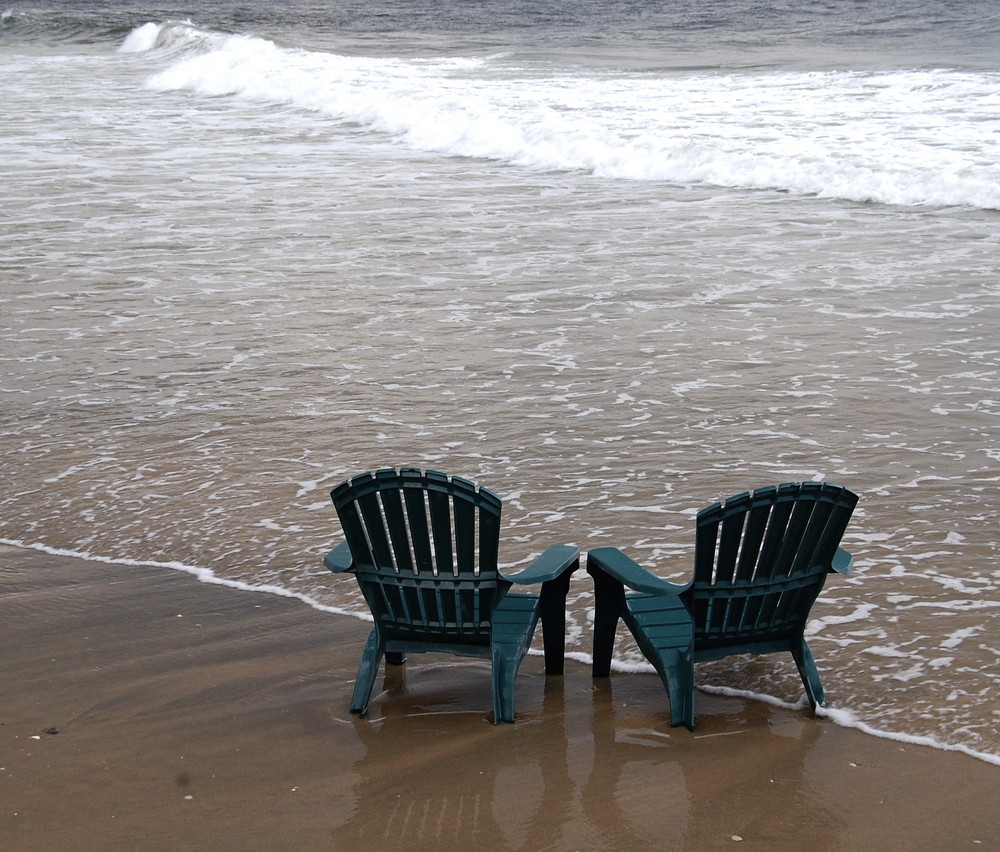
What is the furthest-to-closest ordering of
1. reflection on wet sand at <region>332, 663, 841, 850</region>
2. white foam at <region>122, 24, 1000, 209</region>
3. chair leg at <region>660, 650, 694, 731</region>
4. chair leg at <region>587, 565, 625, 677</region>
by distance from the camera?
white foam at <region>122, 24, 1000, 209</region> < chair leg at <region>587, 565, 625, 677</region> < chair leg at <region>660, 650, 694, 731</region> < reflection on wet sand at <region>332, 663, 841, 850</region>

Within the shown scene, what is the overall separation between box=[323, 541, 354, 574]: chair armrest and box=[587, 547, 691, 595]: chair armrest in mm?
872

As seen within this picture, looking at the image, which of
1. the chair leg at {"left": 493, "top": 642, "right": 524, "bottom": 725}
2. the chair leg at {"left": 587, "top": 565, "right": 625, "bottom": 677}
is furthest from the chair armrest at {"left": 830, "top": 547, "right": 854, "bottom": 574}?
the chair leg at {"left": 493, "top": 642, "right": 524, "bottom": 725}

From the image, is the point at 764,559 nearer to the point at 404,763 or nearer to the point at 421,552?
the point at 421,552

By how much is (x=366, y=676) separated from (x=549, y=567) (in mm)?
758

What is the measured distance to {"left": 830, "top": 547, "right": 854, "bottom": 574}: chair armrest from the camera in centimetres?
407

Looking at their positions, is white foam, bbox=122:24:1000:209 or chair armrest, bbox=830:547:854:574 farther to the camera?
white foam, bbox=122:24:1000:209

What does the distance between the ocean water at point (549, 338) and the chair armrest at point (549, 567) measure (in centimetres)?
58

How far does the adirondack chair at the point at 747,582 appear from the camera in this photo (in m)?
3.94

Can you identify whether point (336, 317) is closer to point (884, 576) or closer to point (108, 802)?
point (884, 576)

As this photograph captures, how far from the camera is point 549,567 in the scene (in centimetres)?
420

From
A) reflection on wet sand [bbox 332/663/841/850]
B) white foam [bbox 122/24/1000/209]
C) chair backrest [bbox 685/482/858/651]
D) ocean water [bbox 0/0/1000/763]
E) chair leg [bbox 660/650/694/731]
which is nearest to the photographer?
reflection on wet sand [bbox 332/663/841/850]

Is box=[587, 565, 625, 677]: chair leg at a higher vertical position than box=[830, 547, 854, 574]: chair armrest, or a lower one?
lower

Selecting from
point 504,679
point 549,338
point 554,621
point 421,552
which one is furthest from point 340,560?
point 549,338

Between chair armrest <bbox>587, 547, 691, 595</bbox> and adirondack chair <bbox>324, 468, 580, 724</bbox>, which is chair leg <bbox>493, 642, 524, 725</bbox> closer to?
adirondack chair <bbox>324, 468, 580, 724</bbox>
